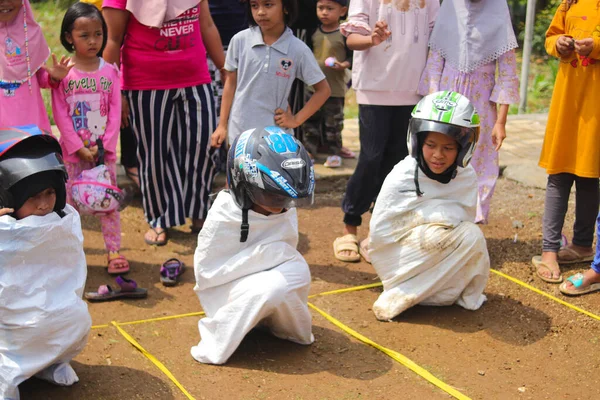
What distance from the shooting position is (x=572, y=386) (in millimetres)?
3922

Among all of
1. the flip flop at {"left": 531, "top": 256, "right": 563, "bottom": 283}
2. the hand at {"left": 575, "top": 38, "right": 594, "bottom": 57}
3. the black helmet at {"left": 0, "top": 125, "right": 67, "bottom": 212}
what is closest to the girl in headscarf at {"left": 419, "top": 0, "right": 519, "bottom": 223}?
the hand at {"left": 575, "top": 38, "right": 594, "bottom": 57}

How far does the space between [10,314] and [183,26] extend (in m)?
2.65

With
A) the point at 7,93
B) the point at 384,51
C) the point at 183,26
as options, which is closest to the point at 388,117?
the point at 384,51

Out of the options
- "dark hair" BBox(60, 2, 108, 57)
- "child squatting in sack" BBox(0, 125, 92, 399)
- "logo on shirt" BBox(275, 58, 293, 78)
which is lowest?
"child squatting in sack" BBox(0, 125, 92, 399)

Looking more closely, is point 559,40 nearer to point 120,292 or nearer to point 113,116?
point 113,116

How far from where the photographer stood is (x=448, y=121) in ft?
14.7

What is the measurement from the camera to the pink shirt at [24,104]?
15.6 feet

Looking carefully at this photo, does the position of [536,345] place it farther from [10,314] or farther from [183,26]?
[183,26]

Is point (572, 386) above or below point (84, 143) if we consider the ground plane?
below

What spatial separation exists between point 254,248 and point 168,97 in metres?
2.00

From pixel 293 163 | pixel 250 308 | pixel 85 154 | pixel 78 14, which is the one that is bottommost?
pixel 250 308

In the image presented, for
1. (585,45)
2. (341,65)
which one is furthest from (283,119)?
(341,65)

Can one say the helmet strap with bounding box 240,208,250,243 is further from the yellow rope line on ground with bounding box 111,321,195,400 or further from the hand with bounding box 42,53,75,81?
the hand with bounding box 42,53,75,81

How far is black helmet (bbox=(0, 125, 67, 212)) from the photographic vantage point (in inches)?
135
